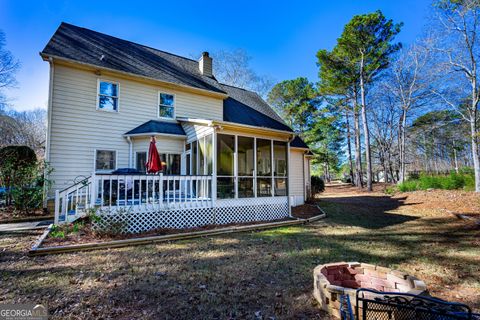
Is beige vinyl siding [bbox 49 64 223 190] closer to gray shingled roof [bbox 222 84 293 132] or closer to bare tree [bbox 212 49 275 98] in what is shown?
gray shingled roof [bbox 222 84 293 132]

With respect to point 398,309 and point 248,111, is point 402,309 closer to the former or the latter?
point 398,309

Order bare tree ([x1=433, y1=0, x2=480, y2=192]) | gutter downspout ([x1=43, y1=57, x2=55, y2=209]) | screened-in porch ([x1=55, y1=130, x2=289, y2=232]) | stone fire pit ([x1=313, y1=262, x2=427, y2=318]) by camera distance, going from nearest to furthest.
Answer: stone fire pit ([x1=313, y1=262, x2=427, y2=318]), screened-in porch ([x1=55, y1=130, x2=289, y2=232]), gutter downspout ([x1=43, y1=57, x2=55, y2=209]), bare tree ([x1=433, y1=0, x2=480, y2=192])

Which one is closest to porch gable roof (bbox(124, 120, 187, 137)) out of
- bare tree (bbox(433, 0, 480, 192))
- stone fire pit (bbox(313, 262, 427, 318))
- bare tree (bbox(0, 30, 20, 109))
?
stone fire pit (bbox(313, 262, 427, 318))

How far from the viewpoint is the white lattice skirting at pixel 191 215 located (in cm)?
631

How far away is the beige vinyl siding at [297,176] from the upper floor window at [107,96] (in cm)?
919

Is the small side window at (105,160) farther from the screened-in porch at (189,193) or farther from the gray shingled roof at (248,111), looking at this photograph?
the gray shingled roof at (248,111)

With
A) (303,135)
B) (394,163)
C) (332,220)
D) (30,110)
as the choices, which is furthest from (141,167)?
(30,110)

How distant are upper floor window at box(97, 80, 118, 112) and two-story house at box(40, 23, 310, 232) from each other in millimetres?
38

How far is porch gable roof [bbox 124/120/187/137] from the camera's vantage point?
9.34 m

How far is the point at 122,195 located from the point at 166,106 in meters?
5.08

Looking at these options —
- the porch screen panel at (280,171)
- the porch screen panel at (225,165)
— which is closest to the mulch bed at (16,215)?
the porch screen panel at (225,165)

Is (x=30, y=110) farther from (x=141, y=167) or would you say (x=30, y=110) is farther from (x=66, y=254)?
(x=66, y=254)

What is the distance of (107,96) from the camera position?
9352 millimetres

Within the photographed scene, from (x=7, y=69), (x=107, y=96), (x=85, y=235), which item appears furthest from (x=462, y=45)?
(x=7, y=69)
